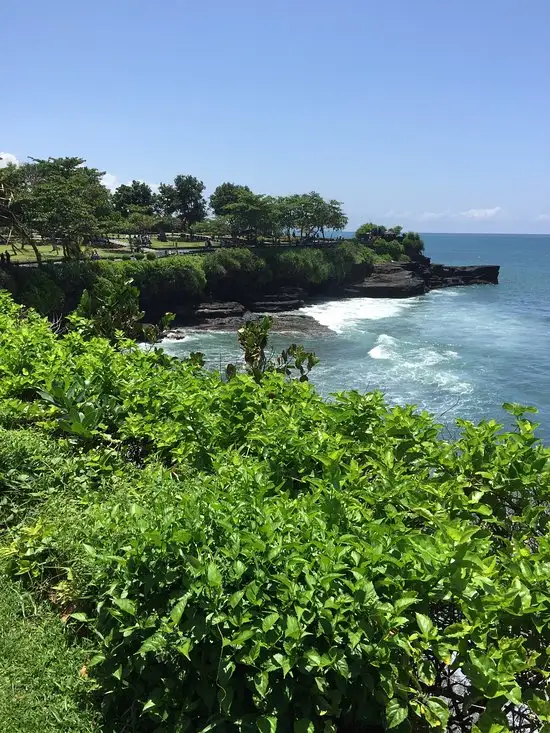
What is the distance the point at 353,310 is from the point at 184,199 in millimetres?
36095

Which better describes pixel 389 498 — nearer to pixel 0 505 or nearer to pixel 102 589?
pixel 102 589

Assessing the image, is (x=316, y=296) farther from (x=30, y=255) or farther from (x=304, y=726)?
(x=304, y=726)

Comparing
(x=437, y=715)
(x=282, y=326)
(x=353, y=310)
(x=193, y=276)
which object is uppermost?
(x=437, y=715)

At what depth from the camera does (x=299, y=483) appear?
3934 mm

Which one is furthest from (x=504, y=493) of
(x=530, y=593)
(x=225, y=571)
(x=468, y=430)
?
(x=225, y=571)

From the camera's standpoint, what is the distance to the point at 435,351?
3484 centimetres

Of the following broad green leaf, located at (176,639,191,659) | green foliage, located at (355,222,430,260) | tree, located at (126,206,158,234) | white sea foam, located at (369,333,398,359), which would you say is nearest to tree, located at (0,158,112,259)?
tree, located at (126,206,158,234)

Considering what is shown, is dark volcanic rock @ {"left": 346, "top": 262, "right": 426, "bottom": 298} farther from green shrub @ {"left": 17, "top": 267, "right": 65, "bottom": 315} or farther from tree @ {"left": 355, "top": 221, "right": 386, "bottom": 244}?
green shrub @ {"left": 17, "top": 267, "right": 65, "bottom": 315}

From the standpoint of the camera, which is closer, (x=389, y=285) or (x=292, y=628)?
(x=292, y=628)

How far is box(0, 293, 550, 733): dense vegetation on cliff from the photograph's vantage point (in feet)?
7.96

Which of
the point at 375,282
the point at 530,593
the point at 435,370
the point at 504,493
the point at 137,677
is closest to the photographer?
the point at 530,593

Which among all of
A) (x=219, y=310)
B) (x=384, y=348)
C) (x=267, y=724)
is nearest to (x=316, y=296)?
(x=219, y=310)

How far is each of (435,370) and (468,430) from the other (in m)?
26.8

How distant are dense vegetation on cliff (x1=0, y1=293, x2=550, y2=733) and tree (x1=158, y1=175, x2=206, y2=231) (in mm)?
73437
